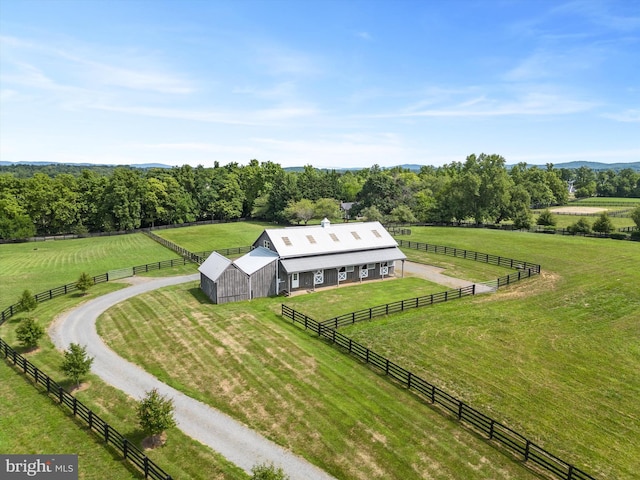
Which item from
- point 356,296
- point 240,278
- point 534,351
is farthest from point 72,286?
point 534,351

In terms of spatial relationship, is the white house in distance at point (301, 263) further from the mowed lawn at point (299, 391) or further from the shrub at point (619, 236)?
the shrub at point (619, 236)

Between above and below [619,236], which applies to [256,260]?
below

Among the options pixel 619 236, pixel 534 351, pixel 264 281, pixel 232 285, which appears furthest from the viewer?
pixel 619 236

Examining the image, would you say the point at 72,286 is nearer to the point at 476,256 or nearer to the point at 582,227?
the point at 476,256

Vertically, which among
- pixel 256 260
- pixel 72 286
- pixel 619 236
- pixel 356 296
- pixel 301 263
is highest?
pixel 619 236

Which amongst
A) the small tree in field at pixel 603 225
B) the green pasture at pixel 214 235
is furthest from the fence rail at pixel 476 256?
the small tree in field at pixel 603 225

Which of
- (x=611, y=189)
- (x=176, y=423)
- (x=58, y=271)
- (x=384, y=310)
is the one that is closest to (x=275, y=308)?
(x=384, y=310)
